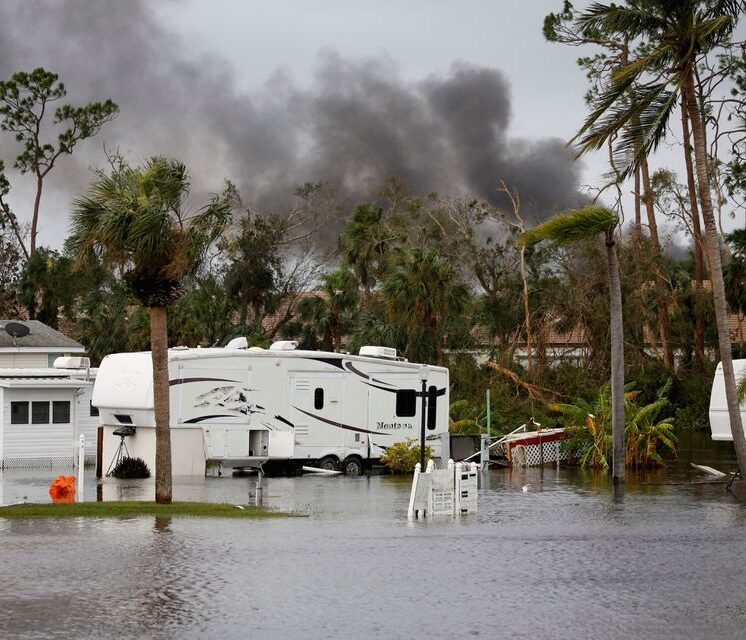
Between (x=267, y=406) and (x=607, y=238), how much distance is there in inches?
385

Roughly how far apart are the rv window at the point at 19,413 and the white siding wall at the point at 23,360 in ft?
35.4

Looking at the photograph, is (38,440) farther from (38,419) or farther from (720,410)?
(720,410)

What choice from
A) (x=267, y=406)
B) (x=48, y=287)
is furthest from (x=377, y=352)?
(x=48, y=287)

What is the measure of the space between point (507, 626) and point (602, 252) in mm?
44370

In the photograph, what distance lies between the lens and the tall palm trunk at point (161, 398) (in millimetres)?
22469

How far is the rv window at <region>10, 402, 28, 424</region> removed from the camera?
115 feet

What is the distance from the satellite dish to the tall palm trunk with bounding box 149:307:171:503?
24294mm

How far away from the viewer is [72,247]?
2228 cm

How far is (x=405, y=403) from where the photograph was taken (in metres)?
34.5

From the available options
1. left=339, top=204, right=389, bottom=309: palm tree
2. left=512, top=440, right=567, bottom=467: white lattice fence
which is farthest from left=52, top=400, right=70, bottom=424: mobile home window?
left=339, top=204, right=389, bottom=309: palm tree

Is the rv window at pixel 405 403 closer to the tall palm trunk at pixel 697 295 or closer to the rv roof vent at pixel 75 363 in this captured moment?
the rv roof vent at pixel 75 363

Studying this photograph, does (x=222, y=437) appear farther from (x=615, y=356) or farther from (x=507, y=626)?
(x=507, y=626)

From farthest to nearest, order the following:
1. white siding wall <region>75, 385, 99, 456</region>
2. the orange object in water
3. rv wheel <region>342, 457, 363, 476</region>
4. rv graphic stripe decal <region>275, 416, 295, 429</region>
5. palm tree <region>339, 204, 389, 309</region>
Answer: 1. palm tree <region>339, 204, 389, 309</region>
2. white siding wall <region>75, 385, 99, 456</region>
3. rv wheel <region>342, 457, 363, 476</region>
4. rv graphic stripe decal <region>275, 416, 295, 429</region>
5. the orange object in water

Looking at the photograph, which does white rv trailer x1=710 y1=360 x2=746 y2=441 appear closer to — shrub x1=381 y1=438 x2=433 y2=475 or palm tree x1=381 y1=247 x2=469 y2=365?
shrub x1=381 y1=438 x2=433 y2=475
